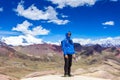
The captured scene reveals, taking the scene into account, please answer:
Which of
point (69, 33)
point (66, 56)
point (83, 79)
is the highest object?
point (69, 33)

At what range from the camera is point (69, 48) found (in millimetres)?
27344

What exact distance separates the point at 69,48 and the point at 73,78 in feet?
10.0

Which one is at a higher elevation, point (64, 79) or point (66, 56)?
point (66, 56)

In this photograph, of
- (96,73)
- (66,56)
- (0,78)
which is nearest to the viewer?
(0,78)

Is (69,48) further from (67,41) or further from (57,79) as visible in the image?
(57,79)

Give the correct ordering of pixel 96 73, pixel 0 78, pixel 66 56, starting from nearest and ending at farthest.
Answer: pixel 0 78, pixel 66 56, pixel 96 73

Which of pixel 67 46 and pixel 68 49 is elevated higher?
pixel 67 46

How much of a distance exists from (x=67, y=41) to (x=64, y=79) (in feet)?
12.0

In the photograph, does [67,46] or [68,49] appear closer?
[68,49]

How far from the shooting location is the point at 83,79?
93.7 ft

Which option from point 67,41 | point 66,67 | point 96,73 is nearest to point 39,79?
point 66,67

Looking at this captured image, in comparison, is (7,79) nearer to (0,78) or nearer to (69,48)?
(0,78)

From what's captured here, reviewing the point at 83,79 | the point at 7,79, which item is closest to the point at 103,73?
the point at 83,79

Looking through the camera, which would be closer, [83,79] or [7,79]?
[7,79]
